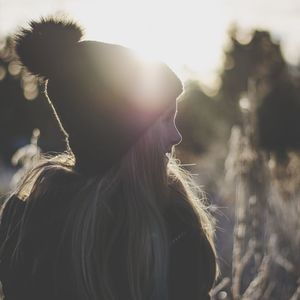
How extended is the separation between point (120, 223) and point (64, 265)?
0.74 feet

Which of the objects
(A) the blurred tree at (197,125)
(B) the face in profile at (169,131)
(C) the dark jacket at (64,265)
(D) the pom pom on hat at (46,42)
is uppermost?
(D) the pom pom on hat at (46,42)

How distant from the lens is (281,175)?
18.4ft

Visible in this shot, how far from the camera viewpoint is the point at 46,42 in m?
2.06

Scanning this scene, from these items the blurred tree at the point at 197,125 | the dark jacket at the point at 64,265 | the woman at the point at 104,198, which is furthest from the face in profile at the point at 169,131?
the blurred tree at the point at 197,125

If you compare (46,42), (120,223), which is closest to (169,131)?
(120,223)

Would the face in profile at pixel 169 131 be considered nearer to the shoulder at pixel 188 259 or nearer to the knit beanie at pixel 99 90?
the knit beanie at pixel 99 90

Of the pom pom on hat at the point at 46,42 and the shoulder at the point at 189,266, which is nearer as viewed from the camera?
the shoulder at the point at 189,266

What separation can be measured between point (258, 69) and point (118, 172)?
2812 cm

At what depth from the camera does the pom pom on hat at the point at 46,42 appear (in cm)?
205

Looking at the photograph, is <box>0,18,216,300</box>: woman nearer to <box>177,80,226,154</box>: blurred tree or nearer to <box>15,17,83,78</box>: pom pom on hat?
<box>15,17,83,78</box>: pom pom on hat

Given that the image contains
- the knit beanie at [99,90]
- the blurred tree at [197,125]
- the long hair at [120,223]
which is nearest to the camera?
the long hair at [120,223]

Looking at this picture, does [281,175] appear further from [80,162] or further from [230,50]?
[230,50]

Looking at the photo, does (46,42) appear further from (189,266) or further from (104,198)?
(189,266)

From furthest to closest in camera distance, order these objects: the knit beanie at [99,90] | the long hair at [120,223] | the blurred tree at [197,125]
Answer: the blurred tree at [197,125] → the knit beanie at [99,90] → the long hair at [120,223]
